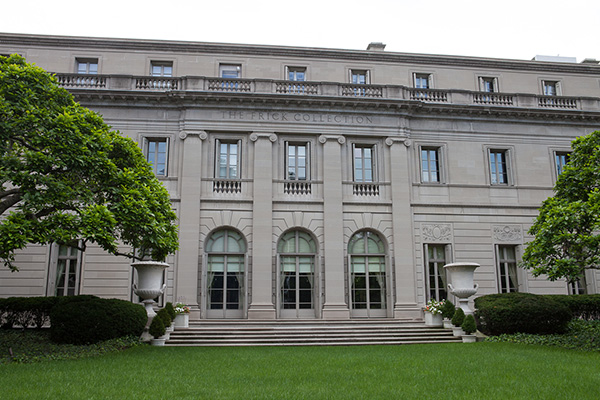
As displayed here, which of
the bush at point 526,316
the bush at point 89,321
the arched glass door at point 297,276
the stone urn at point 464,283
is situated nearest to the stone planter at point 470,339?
the bush at point 526,316

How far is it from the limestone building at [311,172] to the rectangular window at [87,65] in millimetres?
74

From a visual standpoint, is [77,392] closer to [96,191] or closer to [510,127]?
[96,191]

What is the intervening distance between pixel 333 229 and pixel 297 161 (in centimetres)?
376

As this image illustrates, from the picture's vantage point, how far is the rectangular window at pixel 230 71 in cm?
2602

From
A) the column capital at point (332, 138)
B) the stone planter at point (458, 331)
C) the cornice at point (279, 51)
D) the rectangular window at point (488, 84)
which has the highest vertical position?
the cornice at point (279, 51)

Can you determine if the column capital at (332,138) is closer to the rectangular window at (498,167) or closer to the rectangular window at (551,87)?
the rectangular window at (498,167)

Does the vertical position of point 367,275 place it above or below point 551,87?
below

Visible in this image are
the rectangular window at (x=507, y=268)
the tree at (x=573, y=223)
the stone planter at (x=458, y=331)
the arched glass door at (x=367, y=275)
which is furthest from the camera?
the rectangular window at (x=507, y=268)

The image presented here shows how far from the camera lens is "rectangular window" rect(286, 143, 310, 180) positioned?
78.9 ft

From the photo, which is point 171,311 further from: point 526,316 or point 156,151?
point 526,316

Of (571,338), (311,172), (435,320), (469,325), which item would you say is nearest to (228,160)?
(311,172)

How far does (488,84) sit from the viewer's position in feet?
91.0

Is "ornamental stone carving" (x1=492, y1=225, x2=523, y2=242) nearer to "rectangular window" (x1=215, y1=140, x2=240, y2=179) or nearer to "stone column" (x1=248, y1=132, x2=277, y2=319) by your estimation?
"stone column" (x1=248, y1=132, x2=277, y2=319)

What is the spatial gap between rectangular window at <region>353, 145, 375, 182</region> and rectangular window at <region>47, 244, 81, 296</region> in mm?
13298
